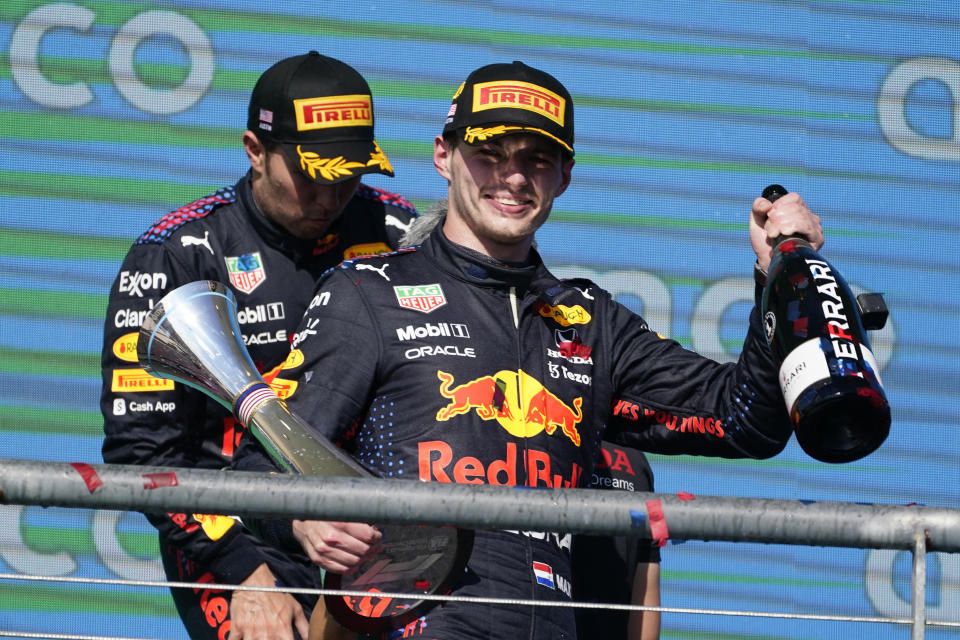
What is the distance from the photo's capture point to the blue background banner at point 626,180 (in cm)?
491

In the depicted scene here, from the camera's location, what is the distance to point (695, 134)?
5.19 m

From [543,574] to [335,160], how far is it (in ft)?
4.12

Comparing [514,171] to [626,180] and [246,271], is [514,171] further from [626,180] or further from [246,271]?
[626,180]

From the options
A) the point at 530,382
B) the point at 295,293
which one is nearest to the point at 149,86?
the point at 295,293

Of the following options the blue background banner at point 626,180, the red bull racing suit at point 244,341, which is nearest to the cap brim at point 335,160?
the red bull racing suit at point 244,341

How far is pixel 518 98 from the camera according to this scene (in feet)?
9.31

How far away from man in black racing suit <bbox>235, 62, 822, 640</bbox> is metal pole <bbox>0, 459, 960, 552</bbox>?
29.4 inches

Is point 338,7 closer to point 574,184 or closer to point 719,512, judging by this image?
point 574,184

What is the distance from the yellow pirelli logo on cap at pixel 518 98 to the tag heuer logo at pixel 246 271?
0.83 meters

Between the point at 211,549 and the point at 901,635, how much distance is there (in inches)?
114

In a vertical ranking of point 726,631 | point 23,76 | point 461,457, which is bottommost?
point 726,631

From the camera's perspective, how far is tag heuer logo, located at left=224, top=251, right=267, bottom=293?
11.2 feet

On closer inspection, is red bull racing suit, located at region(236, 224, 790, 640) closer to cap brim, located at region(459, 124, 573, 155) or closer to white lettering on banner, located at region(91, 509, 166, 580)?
cap brim, located at region(459, 124, 573, 155)

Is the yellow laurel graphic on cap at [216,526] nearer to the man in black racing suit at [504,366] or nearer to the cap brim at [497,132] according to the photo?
the man in black racing suit at [504,366]
